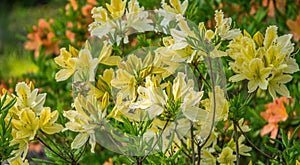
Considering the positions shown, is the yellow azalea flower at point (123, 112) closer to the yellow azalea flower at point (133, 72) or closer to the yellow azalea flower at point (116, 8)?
the yellow azalea flower at point (133, 72)

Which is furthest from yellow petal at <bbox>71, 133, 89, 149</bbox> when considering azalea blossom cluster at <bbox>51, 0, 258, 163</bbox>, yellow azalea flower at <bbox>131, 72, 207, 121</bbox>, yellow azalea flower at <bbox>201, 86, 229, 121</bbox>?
yellow azalea flower at <bbox>201, 86, 229, 121</bbox>

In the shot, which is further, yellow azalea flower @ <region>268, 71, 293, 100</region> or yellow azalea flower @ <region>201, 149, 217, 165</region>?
yellow azalea flower @ <region>201, 149, 217, 165</region>

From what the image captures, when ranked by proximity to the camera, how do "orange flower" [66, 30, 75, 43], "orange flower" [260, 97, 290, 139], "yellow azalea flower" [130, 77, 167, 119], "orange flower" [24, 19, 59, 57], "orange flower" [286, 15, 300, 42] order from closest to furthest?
"yellow azalea flower" [130, 77, 167, 119]
"orange flower" [260, 97, 290, 139]
"orange flower" [286, 15, 300, 42]
"orange flower" [66, 30, 75, 43]
"orange flower" [24, 19, 59, 57]

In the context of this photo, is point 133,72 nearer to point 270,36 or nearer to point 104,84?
point 104,84

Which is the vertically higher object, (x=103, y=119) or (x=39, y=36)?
(x=39, y=36)

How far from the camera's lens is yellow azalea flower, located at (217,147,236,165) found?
127 centimetres

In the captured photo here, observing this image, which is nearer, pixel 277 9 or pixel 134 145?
pixel 134 145

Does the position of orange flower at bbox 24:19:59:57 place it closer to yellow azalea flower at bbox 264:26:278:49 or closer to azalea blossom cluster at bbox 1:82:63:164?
azalea blossom cluster at bbox 1:82:63:164

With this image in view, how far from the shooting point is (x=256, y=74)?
1.12m

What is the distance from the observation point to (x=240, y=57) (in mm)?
1118

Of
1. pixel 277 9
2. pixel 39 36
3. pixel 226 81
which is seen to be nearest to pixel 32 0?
pixel 39 36

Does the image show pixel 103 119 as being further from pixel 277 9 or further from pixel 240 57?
pixel 277 9

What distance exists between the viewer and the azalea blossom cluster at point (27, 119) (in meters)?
1.11

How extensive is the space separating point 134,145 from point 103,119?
0.07 m
